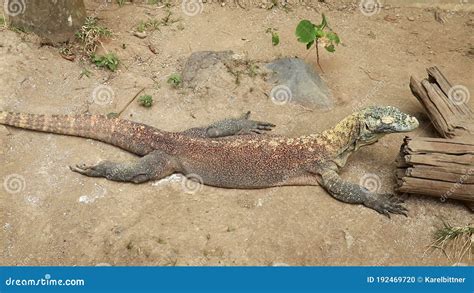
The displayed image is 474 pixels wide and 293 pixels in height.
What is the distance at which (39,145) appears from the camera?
6.36m

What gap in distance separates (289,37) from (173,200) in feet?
13.7

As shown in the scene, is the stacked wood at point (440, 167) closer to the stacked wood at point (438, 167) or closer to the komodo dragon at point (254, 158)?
the stacked wood at point (438, 167)

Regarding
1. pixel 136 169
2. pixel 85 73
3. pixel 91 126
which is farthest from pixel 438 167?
pixel 85 73

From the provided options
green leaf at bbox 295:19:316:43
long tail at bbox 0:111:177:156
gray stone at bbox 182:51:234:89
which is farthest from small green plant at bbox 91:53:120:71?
green leaf at bbox 295:19:316:43

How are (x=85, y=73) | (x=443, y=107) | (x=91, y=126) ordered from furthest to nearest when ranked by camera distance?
(x=85, y=73), (x=91, y=126), (x=443, y=107)

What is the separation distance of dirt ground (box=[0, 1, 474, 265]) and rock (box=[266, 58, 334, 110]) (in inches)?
6.9

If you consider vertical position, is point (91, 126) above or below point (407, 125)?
below

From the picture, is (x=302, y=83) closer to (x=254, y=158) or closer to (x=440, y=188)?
(x=254, y=158)

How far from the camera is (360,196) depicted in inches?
219

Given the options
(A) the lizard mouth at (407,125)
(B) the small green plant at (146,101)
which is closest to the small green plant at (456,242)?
(A) the lizard mouth at (407,125)

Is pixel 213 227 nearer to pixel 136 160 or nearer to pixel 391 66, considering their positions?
pixel 136 160

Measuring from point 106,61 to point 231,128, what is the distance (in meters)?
2.48

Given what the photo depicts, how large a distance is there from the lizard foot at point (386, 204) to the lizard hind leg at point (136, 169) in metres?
2.37

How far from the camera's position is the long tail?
20.5 ft
